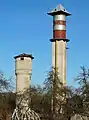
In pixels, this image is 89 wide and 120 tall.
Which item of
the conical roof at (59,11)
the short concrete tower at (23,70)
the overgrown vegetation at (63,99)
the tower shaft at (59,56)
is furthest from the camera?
the conical roof at (59,11)

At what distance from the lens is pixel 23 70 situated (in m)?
44.8

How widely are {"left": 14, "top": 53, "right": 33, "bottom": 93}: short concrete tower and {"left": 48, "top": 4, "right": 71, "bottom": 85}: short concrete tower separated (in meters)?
4.81

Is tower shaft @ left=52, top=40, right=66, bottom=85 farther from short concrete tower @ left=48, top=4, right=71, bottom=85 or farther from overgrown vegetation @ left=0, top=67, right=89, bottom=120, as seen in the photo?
overgrown vegetation @ left=0, top=67, right=89, bottom=120

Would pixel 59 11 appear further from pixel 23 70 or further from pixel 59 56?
pixel 23 70

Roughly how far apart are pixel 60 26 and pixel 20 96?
15.8 metres

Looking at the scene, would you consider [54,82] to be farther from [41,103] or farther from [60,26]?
[60,26]

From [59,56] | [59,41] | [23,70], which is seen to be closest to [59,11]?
[59,41]

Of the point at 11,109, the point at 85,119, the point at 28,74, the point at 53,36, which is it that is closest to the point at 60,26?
the point at 53,36

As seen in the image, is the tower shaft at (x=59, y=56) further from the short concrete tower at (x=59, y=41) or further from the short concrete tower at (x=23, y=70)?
the short concrete tower at (x=23, y=70)

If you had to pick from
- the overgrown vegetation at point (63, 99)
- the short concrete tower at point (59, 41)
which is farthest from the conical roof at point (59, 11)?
the overgrown vegetation at point (63, 99)

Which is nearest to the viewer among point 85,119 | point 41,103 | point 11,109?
point 85,119

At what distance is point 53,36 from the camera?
50.5m

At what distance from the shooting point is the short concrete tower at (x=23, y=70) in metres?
44.3

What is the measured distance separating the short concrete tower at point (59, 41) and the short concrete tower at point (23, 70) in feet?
15.8
